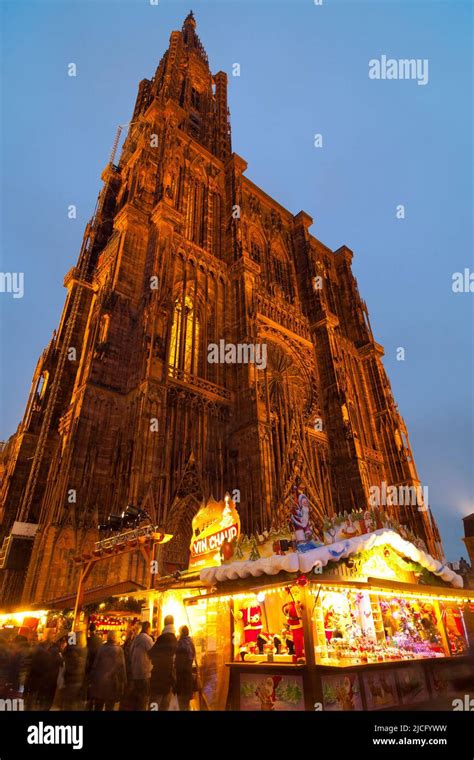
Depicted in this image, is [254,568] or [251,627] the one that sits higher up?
[254,568]

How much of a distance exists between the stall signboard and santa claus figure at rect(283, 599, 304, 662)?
2.57 m

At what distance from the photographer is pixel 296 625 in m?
8.18

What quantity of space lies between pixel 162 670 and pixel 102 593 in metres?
4.09

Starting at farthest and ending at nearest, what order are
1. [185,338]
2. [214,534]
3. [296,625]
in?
1. [185,338]
2. [214,534]
3. [296,625]

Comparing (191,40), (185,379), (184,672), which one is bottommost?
(184,672)

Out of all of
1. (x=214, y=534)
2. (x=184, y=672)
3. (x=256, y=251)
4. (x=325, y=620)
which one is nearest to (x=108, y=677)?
(x=184, y=672)

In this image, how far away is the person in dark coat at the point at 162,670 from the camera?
7199 millimetres

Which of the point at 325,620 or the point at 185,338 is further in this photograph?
the point at 185,338

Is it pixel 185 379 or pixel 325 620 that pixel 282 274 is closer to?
pixel 185 379

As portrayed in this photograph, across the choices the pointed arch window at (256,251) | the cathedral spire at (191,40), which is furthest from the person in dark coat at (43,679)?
the cathedral spire at (191,40)

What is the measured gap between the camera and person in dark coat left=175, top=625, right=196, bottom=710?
7359mm
